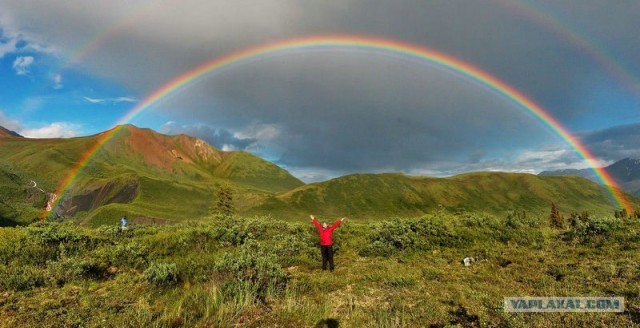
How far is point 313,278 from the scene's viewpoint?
14156mm

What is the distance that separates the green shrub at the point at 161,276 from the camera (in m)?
12.2

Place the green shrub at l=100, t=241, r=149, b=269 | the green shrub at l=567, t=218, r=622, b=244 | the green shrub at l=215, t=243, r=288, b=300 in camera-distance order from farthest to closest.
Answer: the green shrub at l=567, t=218, r=622, b=244
the green shrub at l=100, t=241, r=149, b=269
the green shrub at l=215, t=243, r=288, b=300

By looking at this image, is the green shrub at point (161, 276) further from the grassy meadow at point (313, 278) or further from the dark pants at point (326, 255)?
the dark pants at point (326, 255)

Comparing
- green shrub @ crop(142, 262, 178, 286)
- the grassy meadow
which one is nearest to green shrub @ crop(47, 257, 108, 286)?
the grassy meadow

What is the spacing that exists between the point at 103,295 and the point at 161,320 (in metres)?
4.04

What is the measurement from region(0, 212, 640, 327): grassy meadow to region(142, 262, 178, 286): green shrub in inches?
2.1

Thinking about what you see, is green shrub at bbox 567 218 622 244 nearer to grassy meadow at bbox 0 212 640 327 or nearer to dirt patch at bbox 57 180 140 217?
grassy meadow at bbox 0 212 640 327

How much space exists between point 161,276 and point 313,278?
5890 millimetres

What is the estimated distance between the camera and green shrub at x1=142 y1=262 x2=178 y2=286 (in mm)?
12188

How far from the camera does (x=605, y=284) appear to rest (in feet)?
35.2

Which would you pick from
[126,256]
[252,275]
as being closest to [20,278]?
[126,256]

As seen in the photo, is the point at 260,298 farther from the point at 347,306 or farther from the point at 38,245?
the point at 38,245

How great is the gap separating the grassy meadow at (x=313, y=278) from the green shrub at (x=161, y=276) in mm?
53

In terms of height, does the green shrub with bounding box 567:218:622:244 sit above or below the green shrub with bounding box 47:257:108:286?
above
